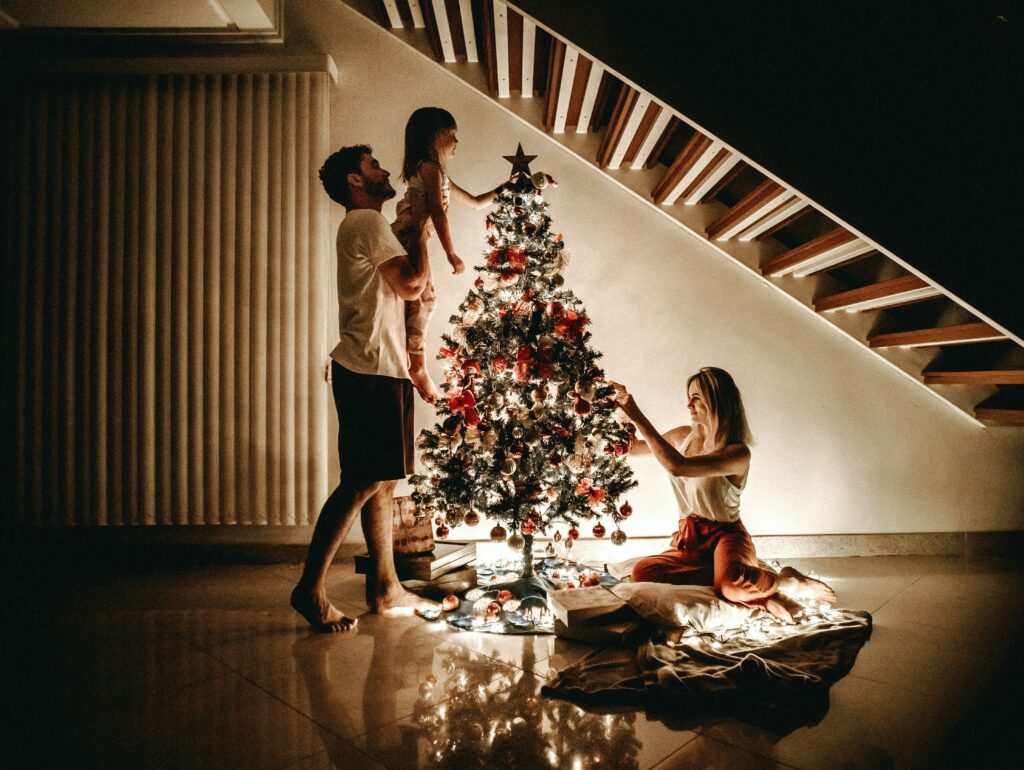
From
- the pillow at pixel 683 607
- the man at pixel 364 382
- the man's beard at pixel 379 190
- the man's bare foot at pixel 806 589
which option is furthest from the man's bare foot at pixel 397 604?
the man's beard at pixel 379 190

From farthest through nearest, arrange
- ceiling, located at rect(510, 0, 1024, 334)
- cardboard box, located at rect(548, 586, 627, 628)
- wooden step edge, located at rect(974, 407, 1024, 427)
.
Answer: wooden step edge, located at rect(974, 407, 1024, 427) → cardboard box, located at rect(548, 586, 627, 628) → ceiling, located at rect(510, 0, 1024, 334)

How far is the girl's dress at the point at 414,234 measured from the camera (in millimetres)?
2314

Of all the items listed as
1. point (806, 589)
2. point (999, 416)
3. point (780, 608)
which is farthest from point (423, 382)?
point (999, 416)

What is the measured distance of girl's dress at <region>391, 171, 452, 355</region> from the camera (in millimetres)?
2314

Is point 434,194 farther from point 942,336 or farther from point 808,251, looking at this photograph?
point 942,336

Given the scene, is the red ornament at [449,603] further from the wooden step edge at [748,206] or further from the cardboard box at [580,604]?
the wooden step edge at [748,206]

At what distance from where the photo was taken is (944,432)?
3.05 meters

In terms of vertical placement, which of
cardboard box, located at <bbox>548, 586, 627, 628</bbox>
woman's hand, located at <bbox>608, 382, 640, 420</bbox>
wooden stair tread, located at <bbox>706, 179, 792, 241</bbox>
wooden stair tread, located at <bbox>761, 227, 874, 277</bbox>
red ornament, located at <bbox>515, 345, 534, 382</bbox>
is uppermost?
wooden stair tread, located at <bbox>706, 179, 792, 241</bbox>

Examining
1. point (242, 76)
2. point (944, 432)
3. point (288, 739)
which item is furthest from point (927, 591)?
point (242, 76)

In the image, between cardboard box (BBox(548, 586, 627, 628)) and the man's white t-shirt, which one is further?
the man's white t-shirt

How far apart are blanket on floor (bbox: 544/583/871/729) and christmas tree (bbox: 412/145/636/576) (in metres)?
0.42

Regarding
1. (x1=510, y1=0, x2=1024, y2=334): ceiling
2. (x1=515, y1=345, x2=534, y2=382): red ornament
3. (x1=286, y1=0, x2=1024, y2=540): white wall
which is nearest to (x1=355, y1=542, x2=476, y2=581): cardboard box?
(x1=286, y1=0, x2=1024, y2=540): white wall

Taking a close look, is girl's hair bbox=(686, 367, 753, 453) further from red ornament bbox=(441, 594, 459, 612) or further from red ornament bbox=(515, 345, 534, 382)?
red ornament bbox=(441, 594, 459, 612)

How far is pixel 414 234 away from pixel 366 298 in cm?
39
